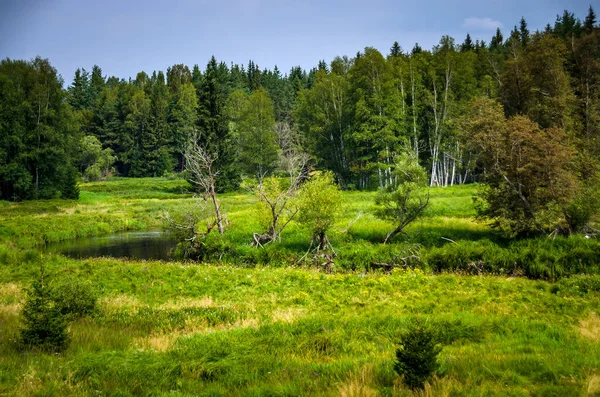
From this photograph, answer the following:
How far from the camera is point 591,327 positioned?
10.1 metres

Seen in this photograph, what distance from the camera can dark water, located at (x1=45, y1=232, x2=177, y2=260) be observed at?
90.7 ft

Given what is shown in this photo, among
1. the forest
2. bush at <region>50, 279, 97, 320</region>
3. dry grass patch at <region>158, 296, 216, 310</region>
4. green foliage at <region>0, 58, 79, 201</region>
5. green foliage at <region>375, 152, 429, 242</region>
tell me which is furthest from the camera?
green foliage at <region>0, 58, 79, 201</region>

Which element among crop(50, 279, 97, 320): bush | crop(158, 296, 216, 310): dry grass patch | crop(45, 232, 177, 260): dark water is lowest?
crop(45, 232, 177, 260): dark water

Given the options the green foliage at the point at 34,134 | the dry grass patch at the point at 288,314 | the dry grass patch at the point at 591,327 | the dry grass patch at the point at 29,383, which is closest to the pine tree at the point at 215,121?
the green foliage at the point at 34,134

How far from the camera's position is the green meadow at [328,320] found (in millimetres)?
6371

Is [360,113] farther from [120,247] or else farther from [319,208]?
[120,247]

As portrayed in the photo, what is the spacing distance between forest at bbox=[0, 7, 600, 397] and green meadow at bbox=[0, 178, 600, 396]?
0.08m

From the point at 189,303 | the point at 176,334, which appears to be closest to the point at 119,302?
the point at 189,303

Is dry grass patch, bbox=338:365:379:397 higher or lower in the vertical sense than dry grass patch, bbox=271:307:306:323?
higher

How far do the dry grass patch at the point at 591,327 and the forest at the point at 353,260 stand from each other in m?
0.23

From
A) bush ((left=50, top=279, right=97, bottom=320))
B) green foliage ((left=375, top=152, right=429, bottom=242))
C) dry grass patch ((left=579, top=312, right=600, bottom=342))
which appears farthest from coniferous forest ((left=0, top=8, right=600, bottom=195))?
bush ((left=50, top=279, right=97, bottom=320))

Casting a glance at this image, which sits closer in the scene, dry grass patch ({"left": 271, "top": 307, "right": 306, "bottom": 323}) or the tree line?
dry grass patch ({"left": 271, "top": 307, "right": 306, "bottom": 323})

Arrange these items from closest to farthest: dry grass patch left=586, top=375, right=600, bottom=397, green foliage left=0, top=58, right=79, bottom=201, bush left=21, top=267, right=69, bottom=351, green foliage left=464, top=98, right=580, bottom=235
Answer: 1. dry grass patch left=586, top=375, right=600, bottom=397
2. bush left=21, top=267, right=69, bottom=351
3. green foliage left=464, top=98, right=580, bottom=235
4. green foliage left=0, top=58, right=79, bottom=201

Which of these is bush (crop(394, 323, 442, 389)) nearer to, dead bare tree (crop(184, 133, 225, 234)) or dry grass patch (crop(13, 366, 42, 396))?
dry grass patch (crop(13, 366, 42, 396))
